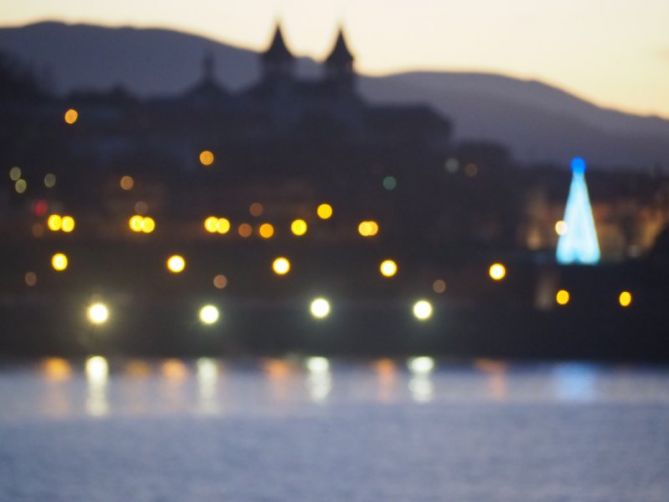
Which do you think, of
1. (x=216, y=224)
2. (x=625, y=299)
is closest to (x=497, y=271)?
(x=625, y=299)

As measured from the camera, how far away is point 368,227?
117000 millimetres

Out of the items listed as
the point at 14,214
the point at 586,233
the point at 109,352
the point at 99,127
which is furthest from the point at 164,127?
the point at 109,352

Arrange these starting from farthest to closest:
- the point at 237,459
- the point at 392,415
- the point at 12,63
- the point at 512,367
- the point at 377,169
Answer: the point at 377,169
the point at 12,63
the point at 512,367
the point at 392,415
the point at 237,459

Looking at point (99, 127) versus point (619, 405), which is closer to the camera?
point (619, 405)

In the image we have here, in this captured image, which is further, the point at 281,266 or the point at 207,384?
the point at 281,266

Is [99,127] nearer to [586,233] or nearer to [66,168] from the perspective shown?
[66,168]

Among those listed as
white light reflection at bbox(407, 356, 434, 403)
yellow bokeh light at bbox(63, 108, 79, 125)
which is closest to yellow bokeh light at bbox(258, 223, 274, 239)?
yellow bokeh light at bbox(63, 108, 79, 125)

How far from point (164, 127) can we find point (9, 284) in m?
129

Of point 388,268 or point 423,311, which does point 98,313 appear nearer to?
point 423,311

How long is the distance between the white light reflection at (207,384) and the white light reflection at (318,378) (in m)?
1.85

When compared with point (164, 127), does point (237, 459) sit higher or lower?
lower

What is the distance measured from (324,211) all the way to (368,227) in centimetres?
1155

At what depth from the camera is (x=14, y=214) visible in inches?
4237

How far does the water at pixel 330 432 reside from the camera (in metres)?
26.8
